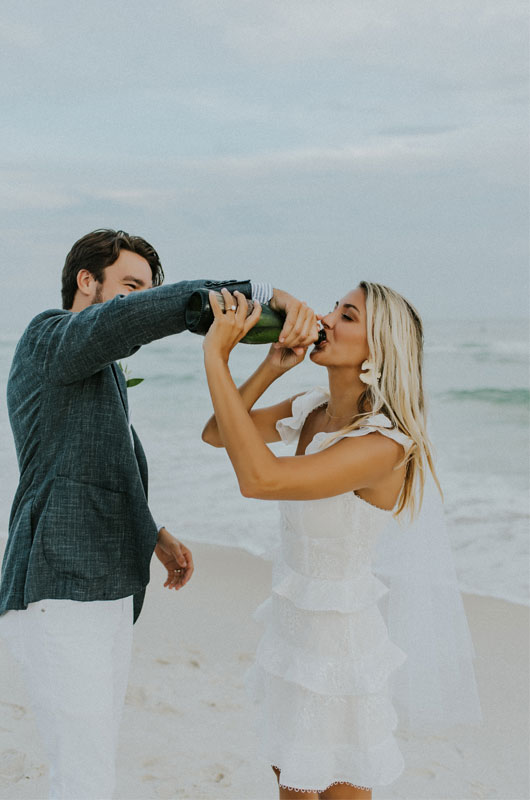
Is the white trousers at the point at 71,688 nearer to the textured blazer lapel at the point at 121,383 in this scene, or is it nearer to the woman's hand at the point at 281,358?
the textured blazer lapel at the point at 121,383

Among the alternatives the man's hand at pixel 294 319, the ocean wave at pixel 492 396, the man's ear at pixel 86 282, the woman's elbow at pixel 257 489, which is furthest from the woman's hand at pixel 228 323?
the ocean wave at pixel 492 396

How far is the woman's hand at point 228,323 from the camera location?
6.12 feet

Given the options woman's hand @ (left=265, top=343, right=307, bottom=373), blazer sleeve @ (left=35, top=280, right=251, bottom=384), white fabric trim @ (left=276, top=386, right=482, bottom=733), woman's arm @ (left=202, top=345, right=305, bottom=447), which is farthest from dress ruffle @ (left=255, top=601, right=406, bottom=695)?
blazer sleeve @ (left=35, top=280, right=251, bottom=384)

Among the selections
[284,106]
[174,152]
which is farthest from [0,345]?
[284,106]

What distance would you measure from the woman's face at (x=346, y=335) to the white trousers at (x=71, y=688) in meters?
1.05

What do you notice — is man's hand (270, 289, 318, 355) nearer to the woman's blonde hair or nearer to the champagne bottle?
the champagne bottle

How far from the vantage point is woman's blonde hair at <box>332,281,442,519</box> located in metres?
2.30

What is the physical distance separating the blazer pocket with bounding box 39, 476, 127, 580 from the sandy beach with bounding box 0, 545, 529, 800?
5.84ft

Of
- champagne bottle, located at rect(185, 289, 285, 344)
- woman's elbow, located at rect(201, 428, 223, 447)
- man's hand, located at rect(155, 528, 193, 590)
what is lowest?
man's hand, located at rect(155, 528, 193, 590)

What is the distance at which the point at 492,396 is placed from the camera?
19.4 meters

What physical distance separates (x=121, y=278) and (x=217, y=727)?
2592 millimetres

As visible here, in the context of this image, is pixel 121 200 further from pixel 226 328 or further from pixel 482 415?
pixel 226 328

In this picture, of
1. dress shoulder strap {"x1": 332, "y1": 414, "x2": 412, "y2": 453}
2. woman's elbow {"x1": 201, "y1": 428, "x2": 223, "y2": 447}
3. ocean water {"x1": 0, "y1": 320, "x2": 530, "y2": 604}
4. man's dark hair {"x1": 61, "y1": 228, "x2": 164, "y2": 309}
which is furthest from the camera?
ocean water {"x1": 0, "y1": 320, "x2": 530, "y2": 604}

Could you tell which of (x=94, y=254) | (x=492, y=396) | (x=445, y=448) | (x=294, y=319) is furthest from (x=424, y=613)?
(x=492, y=396)
